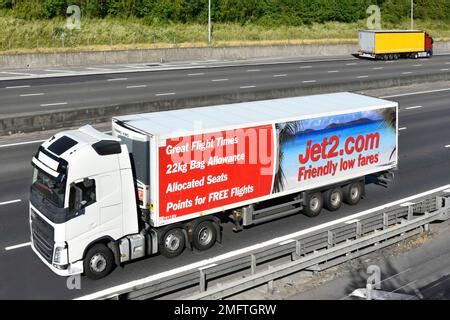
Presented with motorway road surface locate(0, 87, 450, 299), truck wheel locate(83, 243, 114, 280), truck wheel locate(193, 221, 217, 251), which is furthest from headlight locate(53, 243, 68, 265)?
truck wheel locate(193, 221, 217, 251)

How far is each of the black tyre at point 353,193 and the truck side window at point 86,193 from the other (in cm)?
887

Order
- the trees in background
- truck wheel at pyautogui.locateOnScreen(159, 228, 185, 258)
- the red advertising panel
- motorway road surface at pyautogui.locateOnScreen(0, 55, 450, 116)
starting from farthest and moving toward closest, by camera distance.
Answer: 1. the trees in background
2. motorway road surface at pyautogui.locateOnScreen(0, 55, 450, 116)
3. truck wheel at pyautogui.locateOnScreen(159, 228, 185, 258)
4. the red advertising panel

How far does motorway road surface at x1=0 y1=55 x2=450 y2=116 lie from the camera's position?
35.6 metres

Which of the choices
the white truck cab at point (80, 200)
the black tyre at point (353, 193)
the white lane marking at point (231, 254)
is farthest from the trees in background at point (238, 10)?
the white truck cab at point (80, 200)

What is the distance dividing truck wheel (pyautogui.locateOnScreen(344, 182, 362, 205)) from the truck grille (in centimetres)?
971

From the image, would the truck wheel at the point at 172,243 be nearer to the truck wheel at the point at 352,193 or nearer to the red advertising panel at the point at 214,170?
the red advertising panel at the point at 214,170

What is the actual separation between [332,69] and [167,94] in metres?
20.6

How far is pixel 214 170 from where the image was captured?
614 inches

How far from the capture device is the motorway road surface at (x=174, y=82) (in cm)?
3556

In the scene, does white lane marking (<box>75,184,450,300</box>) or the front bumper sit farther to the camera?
the front bumper

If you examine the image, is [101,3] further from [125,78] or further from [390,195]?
[390,195]

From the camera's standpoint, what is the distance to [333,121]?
1803 centimetres

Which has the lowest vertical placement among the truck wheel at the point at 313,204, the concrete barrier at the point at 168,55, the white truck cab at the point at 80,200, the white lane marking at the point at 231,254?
the white lane marking at the point at 231,254

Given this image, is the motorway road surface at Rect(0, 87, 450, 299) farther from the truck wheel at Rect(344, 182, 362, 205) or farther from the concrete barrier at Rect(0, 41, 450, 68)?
the concrete barrier at Rect(0, 41, 450, 68)
